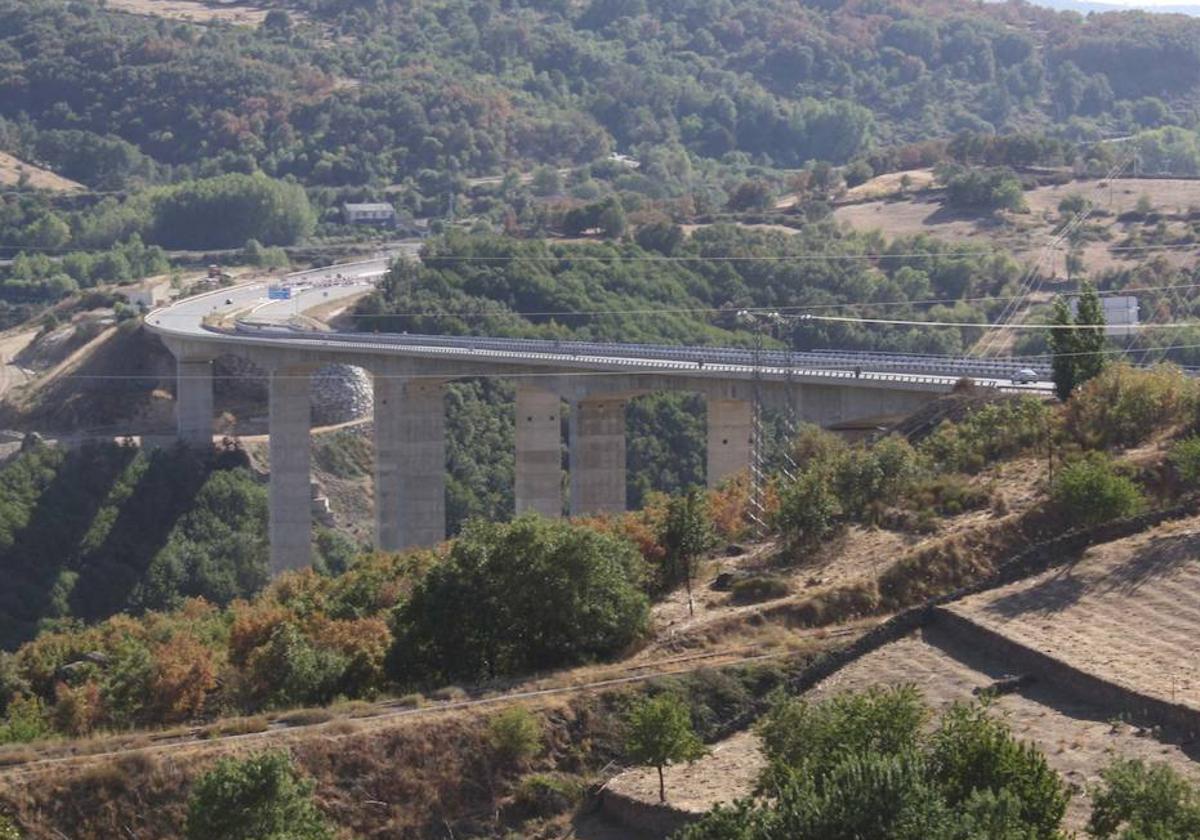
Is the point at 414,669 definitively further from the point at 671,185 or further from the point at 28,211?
the point at 671,185

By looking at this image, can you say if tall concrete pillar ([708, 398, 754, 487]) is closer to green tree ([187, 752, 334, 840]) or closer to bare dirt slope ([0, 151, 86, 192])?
green tree ([187, 752, 334, 840])

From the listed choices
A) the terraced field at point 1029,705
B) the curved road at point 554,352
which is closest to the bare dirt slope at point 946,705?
the terraced field at point 1029,705

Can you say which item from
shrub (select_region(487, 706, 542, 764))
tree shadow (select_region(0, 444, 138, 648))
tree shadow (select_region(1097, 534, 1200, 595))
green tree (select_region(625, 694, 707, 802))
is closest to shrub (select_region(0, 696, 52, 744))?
shrub (select_region(487, 706, 542, 764))

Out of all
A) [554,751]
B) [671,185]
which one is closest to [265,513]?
[554,751]

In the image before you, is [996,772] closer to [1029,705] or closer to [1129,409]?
[1029,705]

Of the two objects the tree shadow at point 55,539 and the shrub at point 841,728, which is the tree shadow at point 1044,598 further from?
the tree shadow at point 55,539

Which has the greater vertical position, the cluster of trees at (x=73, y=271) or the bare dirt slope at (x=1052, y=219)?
the bare dirt slope at (x=1052, y=219)
